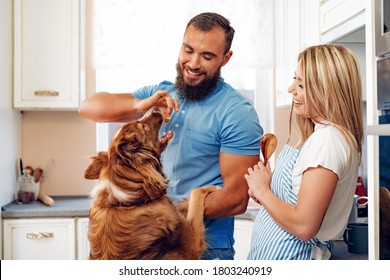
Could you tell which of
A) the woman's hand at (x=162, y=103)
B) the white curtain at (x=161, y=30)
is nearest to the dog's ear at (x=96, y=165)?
the woman's hand at (x=162, y=103)

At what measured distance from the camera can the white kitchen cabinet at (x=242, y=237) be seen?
1319mm

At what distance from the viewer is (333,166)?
3.73 feet

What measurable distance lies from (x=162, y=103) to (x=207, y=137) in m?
0.13

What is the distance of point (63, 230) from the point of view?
61.4 inches

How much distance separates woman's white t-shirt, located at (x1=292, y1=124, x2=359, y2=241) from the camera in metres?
1.14

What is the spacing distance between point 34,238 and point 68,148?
268 millimetres

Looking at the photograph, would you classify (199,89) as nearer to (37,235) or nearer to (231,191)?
(231,191)

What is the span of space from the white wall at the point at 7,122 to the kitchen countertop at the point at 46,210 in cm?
4

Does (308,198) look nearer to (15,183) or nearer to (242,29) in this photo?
(242,29)

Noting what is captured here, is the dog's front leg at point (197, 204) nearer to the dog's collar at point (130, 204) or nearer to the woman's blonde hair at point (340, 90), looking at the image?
the dog's collar at point (130, 204)
